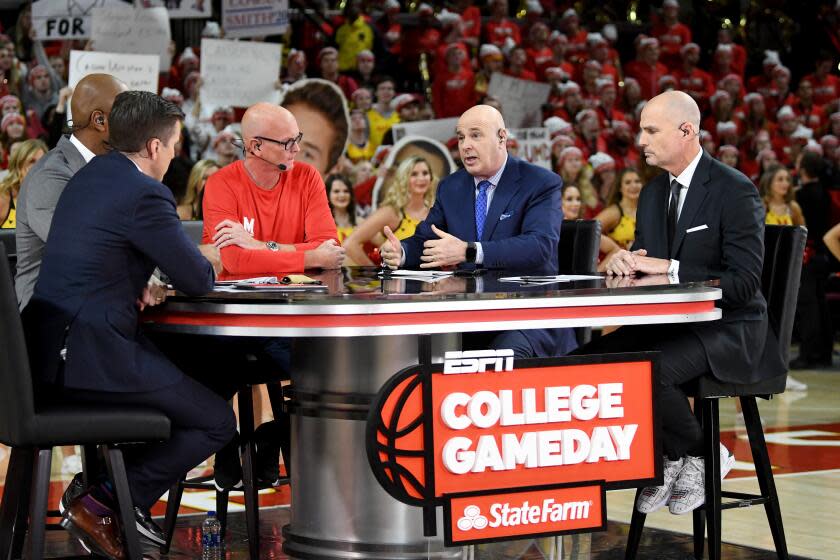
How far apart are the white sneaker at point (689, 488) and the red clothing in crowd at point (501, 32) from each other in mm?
9178

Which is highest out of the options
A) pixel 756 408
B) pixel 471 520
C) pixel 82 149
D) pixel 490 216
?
pixel 82 149

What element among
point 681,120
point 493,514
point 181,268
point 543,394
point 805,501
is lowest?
point 805,501

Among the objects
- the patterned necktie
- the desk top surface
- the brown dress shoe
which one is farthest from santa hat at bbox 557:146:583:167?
the brown dress shoe

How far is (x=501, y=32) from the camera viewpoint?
12891 mm

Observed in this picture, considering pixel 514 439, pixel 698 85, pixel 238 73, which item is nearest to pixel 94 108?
pixel 514 439

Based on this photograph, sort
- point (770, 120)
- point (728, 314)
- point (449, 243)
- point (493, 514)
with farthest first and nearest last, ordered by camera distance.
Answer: point (770, 120)
point (449, 243)
point (728, 314)
point (493, 514)

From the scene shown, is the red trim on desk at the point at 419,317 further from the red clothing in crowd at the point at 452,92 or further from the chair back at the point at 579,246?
the red clothing in crowd at the point at 452,92

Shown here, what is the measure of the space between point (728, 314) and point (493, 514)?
115 cm

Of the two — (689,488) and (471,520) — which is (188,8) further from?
(471,520)

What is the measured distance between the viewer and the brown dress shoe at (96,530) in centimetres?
337

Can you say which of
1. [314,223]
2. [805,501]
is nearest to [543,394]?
[314,223]

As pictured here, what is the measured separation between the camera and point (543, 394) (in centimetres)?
332

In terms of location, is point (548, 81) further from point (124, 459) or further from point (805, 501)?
point (124, 459)

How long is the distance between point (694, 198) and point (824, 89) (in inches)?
445
